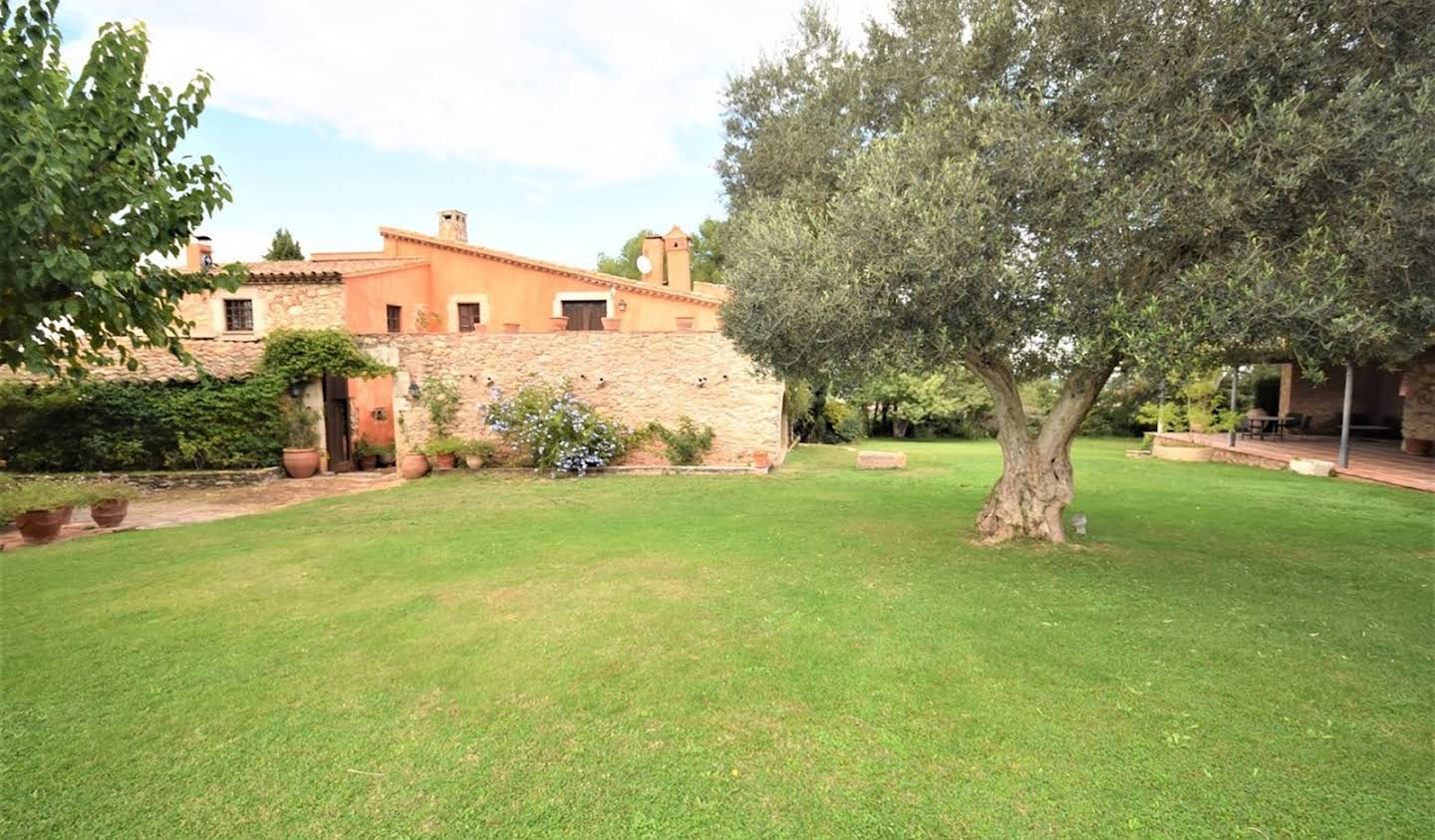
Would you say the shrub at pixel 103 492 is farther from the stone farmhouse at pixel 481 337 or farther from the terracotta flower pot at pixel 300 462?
the stone farmhouse at pixel 481 337

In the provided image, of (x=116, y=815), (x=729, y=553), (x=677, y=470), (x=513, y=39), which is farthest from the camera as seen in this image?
(x=677, y=470)

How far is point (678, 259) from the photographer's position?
22594 mm

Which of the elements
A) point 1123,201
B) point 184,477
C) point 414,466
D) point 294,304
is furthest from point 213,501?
point 1123,201

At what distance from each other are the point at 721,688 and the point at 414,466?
13215 millimetres

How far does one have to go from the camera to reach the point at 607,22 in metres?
12.6

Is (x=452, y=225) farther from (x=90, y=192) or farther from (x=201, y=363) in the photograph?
(x=90, y=192)

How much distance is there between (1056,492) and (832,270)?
4.38m

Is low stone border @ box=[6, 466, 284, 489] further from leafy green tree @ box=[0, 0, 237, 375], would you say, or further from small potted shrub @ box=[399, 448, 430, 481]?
leafy green tree @ box=[0, 0, 237, 375]

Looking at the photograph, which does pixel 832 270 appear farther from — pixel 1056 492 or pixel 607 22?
pixel 607 22

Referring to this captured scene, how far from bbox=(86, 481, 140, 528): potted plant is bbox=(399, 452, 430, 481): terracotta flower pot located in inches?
222

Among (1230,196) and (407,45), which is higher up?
(407,45)

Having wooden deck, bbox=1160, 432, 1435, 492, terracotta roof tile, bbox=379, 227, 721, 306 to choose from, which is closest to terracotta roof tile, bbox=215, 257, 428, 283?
terracotta roof tile, bbox=379, 227, 721, 306

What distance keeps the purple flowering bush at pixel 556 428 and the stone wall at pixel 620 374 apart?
55cm

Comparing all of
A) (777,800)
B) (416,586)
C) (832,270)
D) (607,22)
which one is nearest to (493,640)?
(416,586)
